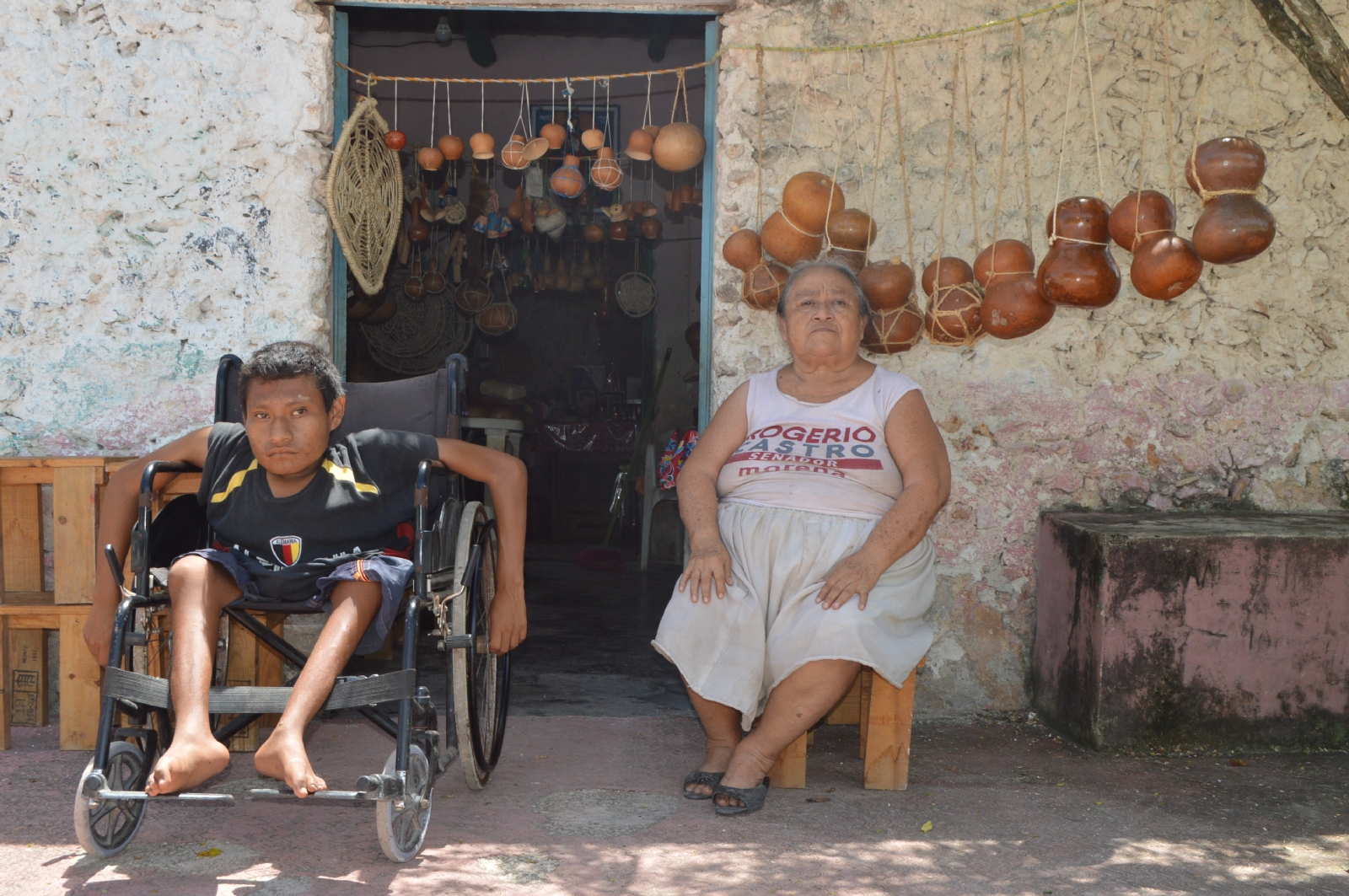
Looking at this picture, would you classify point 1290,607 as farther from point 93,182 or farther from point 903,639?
point 93,182

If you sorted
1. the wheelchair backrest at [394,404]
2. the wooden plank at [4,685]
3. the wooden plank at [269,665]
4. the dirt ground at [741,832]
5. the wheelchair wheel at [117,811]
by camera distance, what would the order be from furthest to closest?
the wooden plank at [269,665] → the wooden plank at [4,685] → the wheelchair backrest at [394,404] → the dirt ground at [741,832] → the wheelchair wheel at [117,811]

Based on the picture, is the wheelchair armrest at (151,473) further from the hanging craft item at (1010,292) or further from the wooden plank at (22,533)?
the hanging craft item at (1010,292)

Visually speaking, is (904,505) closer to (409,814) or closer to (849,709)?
(849,709)

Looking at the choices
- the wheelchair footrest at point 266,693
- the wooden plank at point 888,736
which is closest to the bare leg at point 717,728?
the wooden plank at point 888,736

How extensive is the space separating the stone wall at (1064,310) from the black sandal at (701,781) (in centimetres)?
116

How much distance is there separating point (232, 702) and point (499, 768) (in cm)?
101

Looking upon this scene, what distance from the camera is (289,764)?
215cm

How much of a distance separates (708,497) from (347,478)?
102 cm

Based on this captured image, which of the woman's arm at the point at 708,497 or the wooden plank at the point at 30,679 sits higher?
the woman's arm at the point at 708,497

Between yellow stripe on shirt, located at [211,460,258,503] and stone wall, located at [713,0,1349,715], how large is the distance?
1644 mm

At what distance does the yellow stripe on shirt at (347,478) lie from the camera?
2.74 meters

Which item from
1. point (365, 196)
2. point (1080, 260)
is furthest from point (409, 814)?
point (1080, 260)

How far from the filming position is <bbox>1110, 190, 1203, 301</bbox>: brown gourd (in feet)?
11.2

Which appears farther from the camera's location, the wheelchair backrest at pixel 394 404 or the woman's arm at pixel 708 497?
the wheelchair backrest at pixel 394 404
